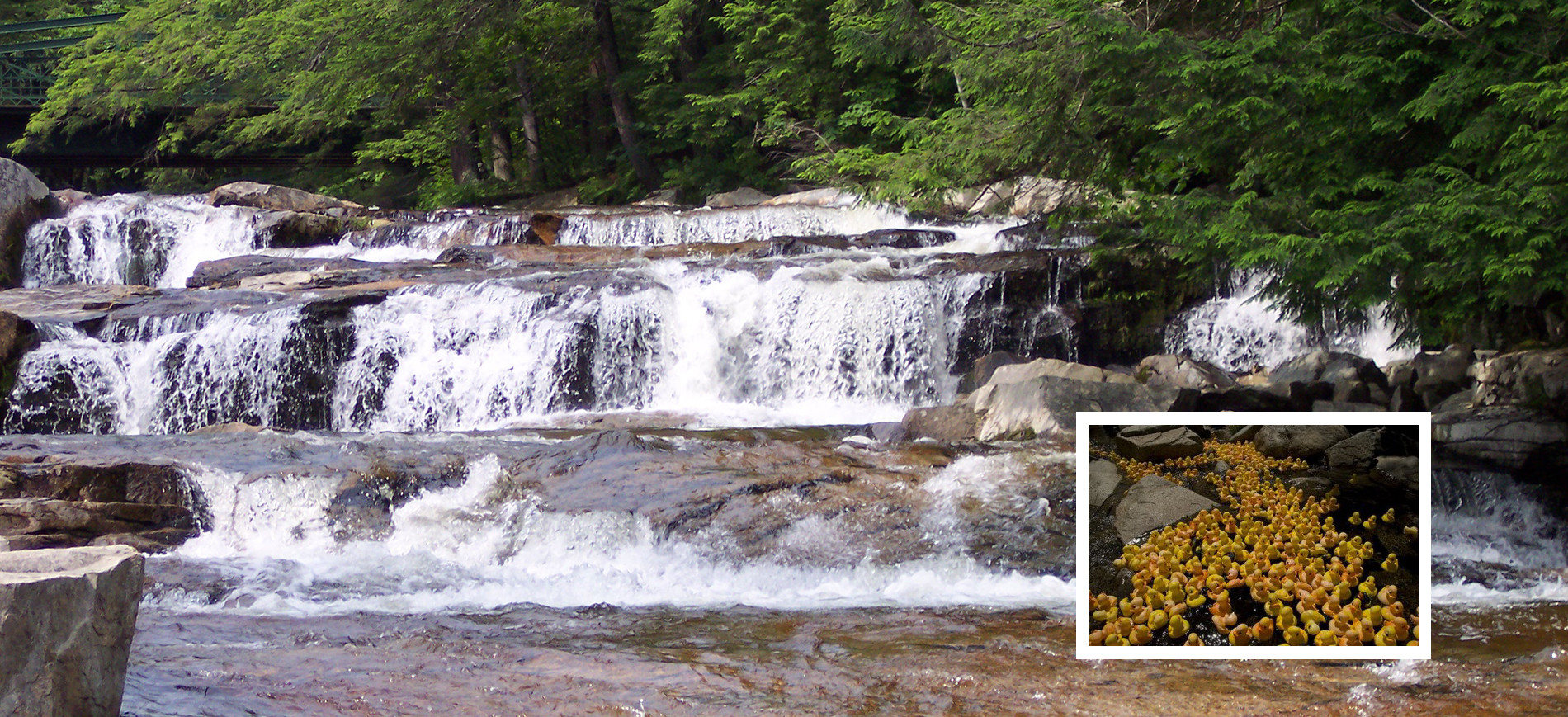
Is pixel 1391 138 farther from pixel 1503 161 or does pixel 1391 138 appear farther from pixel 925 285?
pixel 925 285

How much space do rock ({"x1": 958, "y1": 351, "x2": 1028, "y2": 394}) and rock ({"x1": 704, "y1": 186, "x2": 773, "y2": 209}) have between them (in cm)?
1034

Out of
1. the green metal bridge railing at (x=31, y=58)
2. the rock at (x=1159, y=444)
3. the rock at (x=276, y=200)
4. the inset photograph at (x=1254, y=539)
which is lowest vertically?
the inset photograph at (x=1254, y=539)

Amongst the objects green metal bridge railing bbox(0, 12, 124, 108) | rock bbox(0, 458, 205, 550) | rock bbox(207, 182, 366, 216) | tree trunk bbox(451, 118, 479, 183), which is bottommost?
rock bbox(0, 458, 205, 550)

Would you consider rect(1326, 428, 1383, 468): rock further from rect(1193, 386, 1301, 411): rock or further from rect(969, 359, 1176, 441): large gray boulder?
rect(1193, 386, 1301, 411): rock

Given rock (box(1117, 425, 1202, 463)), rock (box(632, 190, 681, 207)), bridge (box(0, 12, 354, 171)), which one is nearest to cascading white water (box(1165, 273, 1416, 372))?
rock (box(1117, 425, 1202, 463))

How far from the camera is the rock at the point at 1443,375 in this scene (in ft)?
32.5

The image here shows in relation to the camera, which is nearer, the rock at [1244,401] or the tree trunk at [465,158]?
the rock at [1244,401]

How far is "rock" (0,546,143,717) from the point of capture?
10.4ft

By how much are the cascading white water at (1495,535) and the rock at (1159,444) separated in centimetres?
386

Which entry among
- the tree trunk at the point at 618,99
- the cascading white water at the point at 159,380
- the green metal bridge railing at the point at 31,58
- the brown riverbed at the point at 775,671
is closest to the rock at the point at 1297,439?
the brown riverbed at the point at 775,671

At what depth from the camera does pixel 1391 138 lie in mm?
7371

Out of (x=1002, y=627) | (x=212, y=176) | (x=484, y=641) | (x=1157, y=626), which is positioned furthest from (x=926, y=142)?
(x=212, y=176)

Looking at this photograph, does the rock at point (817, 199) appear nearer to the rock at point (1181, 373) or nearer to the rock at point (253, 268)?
the rock at point (253, 268)

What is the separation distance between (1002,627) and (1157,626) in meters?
2.27
